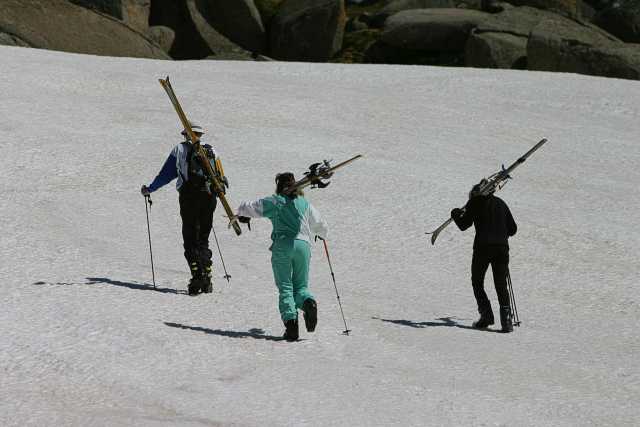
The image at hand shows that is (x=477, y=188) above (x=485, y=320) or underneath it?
above

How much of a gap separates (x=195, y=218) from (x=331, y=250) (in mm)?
3473

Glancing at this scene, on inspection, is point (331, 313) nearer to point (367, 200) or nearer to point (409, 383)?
point (409, 383)

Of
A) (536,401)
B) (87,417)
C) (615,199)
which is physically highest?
(87,417)

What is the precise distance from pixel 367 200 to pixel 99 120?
20.5 ft

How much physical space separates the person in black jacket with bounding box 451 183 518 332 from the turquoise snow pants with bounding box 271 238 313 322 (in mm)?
2060

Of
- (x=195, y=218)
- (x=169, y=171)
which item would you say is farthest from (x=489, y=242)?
(x=169, y=171)

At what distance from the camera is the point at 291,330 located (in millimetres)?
8984

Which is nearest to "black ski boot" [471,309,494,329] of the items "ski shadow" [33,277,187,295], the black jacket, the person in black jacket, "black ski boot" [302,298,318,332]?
the person in black jacket

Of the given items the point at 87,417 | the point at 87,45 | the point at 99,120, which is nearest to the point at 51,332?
the point at 87,417

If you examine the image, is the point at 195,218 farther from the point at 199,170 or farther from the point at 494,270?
the point at 494,270

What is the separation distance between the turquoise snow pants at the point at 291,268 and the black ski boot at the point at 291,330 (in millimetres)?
44

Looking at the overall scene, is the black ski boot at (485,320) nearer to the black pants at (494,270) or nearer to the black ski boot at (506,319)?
the black pants at (494,270)

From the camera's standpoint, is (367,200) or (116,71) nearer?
(367,200)

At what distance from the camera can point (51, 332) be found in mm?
8547
